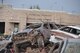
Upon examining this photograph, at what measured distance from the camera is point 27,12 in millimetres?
57000

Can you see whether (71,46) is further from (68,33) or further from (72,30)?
(72,30)

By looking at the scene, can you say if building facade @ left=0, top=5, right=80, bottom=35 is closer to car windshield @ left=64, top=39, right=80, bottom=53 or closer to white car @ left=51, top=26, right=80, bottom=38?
white car @ left=51, top=26, right=80, bottom=38

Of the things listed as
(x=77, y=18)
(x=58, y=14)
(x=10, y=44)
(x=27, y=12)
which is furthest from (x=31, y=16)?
(x=10, y=44)

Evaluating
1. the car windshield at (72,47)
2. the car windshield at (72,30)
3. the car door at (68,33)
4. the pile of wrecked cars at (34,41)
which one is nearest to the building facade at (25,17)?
the pile of wrecked cars at (34,41)

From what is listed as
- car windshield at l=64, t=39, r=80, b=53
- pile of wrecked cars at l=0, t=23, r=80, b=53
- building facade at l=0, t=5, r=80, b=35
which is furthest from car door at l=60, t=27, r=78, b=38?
building facade at l=0, t=5, r=80, b=35

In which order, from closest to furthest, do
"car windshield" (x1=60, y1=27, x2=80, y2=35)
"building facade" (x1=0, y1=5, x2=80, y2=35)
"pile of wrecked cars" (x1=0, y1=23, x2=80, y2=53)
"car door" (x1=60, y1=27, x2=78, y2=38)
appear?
"car door" (x1=60, y1=27, x2=78, y2=38) → "car windshield" (x1=60, y1=27, x2=80, y2=35) → "pile of wrecked cars" (x1=0, y1=23, x2=80, y2=53) → "building facade" (x1=0, y1=5, x2=80, y2=35)

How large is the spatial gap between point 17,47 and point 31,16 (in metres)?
43.2

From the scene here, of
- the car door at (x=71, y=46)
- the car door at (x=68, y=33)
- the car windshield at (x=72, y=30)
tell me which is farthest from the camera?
the car windshield at (x=72, y=30)

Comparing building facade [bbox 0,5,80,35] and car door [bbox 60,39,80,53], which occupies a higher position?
car door [bbox 60,39,80,53]

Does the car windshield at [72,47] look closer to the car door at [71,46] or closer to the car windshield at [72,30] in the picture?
the car door at [71,46]

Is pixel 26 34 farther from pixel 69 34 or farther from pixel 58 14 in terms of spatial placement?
pixel 58 14

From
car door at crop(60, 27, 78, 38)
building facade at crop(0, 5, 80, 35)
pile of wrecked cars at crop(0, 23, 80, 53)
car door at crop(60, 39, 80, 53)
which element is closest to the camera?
car door at crop(60, 39, 80, 53)

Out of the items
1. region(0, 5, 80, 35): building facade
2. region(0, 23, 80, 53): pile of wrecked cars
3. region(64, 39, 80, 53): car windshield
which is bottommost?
region(0, 5, 80, 35): building facade

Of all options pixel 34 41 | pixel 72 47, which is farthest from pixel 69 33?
pixel 72 47
